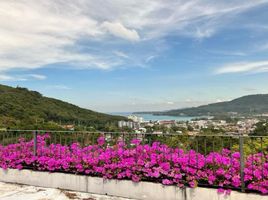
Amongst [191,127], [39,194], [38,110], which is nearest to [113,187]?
[39,194]

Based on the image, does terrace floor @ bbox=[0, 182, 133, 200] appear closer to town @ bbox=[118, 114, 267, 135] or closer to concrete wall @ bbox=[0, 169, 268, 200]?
concrete wall @ bbox=[0, 169, 268, 200]

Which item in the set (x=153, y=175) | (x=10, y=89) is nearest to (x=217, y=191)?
(x=153, y=175)

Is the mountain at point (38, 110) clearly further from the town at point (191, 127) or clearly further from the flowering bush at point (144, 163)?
the flowering bush at point (144, 163)

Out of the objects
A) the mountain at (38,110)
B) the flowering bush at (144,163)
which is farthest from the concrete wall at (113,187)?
the mountain at (38,110)

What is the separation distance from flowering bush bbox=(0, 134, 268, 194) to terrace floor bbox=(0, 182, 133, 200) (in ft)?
1.26

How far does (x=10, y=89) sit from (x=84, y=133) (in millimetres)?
Result: 42849

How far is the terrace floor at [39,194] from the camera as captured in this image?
467cm

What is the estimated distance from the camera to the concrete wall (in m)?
4.05

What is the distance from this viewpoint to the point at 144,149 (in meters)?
4.79

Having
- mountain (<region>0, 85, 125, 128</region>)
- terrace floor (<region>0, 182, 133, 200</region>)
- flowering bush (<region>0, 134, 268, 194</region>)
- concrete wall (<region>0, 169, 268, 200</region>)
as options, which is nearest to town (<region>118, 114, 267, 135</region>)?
flowering bush (<region>0, 134, 268, 194</region>)

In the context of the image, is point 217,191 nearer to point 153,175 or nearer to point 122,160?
point 153,175

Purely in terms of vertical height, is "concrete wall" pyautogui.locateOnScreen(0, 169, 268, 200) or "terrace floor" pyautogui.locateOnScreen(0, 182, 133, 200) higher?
"concrete wall" pyautogui.locateOnScreen(0, 169, 268, 200)

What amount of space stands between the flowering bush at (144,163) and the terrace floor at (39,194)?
15.1 inches

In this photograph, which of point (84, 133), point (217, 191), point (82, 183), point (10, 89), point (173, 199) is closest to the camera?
point (217, 191)
